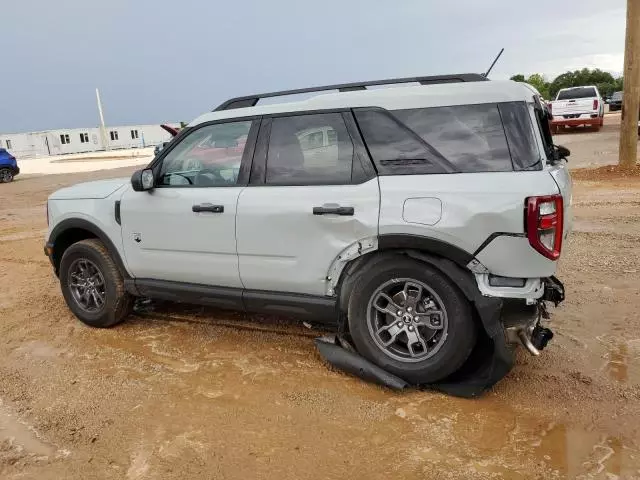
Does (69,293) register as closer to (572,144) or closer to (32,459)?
(32,459)

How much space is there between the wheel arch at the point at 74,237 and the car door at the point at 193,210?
0.52 feet

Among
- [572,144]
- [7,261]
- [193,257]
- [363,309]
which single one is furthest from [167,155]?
[572,144]

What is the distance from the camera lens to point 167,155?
438 cm

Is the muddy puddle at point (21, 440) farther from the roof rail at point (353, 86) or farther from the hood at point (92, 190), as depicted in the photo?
the roof rail at point (353, 86)

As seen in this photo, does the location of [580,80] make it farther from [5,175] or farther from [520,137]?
[520,137]

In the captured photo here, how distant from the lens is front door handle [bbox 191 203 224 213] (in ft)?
13.1

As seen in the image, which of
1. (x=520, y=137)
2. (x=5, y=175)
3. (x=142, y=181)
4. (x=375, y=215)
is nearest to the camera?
(x=520, y=137)

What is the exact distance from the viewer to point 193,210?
4117 mm

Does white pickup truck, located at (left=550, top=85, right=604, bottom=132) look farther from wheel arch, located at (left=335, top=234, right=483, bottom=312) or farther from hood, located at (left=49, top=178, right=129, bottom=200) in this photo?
wheel arch, located at (left=335, top=234, right=483, bottom=312)

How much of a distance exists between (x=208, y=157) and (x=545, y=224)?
2.52m

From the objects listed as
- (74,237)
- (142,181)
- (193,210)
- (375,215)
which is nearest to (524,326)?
(375,215)

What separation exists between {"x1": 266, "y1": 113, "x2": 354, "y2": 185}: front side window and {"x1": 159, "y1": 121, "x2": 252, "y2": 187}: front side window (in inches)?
11.4

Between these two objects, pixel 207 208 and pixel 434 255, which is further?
pixel 207 208

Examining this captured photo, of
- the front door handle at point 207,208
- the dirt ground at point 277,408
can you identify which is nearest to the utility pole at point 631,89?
the dirt ground at point 277,408
